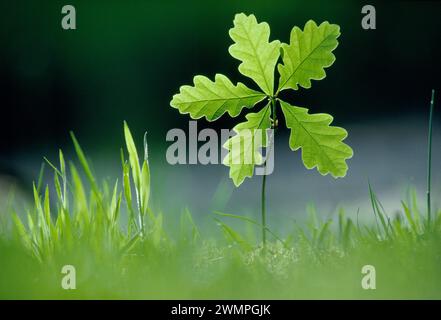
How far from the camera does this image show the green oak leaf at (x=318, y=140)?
4.54ft

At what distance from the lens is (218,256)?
53.6 inches

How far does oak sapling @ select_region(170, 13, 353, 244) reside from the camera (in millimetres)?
1365

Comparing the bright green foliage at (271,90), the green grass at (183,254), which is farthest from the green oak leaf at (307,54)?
the green grass at (183,254)

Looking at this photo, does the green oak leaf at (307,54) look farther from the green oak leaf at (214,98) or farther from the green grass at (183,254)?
the green grass at (183,254)

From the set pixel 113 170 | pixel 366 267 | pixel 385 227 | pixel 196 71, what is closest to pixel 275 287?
pixel 366 267

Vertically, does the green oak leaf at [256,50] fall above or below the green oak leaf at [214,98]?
above

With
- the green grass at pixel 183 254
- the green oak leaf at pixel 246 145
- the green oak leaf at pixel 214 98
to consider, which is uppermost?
the green oak leaf at pixel 214 98

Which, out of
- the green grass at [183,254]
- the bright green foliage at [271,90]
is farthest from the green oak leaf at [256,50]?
the green grass at [183,254]

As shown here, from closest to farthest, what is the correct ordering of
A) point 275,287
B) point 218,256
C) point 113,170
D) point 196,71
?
1. point 275,287
2. point 218,256
3. point 113,170
4. point 196,71

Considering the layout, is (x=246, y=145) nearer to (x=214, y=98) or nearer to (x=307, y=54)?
(x=214, y=98)

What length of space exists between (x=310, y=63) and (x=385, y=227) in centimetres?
42

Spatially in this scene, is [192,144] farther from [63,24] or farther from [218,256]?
[63,24]

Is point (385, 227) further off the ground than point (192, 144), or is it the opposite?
point (192, 144)

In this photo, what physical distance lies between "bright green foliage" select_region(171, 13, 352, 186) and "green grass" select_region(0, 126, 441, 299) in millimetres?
143
